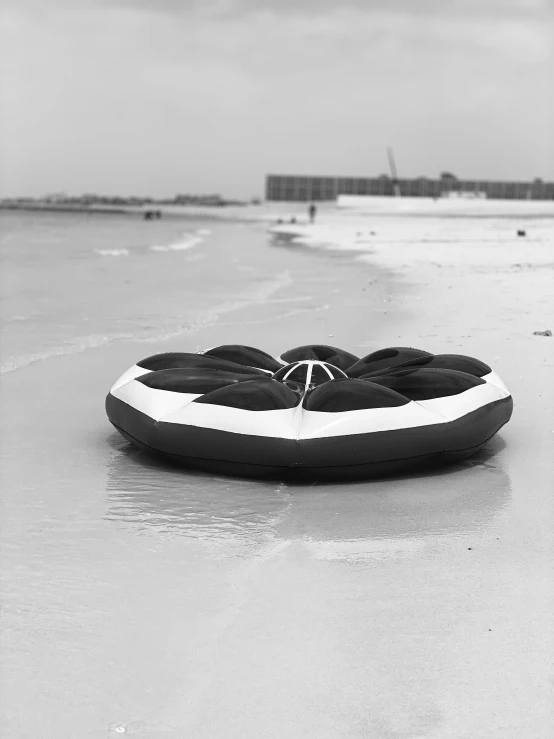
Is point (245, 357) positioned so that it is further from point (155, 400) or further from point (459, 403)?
point (459, 403)

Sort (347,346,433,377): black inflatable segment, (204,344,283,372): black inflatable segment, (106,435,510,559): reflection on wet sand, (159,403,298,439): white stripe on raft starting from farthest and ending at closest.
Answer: (204,344,283,372): black inflatable segment
(347,346,433,377): black inflatable segment
(159,403,298,439): white stripe on raft
(106,435,510,559): reflection on wet sand

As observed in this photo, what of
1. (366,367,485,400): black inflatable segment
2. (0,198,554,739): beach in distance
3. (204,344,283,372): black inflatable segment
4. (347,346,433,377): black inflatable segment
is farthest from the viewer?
(204,344,283,372): black inflatable segment

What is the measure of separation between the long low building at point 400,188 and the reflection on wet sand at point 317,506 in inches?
3891

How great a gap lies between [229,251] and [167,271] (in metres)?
10.2

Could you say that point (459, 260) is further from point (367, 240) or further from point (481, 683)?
point (481, 683)

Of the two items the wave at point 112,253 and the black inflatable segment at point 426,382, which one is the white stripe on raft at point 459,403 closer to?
the black inflatable segment at point 426,382

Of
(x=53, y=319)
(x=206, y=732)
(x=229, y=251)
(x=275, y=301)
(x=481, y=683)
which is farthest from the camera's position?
(x=229, y=251)

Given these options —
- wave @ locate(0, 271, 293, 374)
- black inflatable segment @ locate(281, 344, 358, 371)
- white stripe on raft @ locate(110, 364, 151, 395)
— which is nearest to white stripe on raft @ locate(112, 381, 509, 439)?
white stripe on raft @ locate(110, 364, 151, 395)

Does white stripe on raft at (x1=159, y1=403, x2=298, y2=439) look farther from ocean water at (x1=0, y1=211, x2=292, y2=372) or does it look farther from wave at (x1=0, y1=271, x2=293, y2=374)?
ocean water at (x1=0, y1=211, x2=292, y2=372)

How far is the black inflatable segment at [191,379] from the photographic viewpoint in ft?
19.5

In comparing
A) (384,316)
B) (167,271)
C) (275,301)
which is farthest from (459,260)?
(384,316)

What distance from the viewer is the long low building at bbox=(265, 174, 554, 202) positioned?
115188mm

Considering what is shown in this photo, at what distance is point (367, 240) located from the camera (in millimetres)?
37375

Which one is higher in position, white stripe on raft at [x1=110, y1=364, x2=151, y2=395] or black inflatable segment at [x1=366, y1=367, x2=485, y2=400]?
black inflatable segment at [x1=366, y1=367, x2=485, y2=400]
